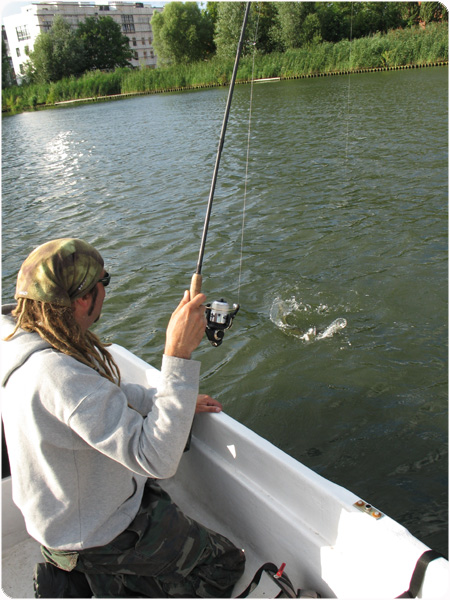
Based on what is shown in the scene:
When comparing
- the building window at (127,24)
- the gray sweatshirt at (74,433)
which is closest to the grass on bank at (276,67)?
the gray sweatshirt at (74,433)

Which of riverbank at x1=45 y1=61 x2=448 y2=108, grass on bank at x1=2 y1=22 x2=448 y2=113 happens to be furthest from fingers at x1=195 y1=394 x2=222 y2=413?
riverbank at x1=45 y1=61 x2=448 y2=108

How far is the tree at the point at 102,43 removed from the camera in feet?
189

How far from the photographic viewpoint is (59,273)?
1.57 meters

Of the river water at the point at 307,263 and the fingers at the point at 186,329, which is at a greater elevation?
the fingers at the point at 186,329

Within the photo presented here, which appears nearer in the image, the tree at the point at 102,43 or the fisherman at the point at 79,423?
the fisherman at the point at 79,423

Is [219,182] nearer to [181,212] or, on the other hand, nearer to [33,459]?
[181,212]

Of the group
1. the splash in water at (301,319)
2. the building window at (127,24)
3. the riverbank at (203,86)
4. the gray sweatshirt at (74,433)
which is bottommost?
the splash in water at (301,319)

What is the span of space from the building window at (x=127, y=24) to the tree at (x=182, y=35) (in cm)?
3921

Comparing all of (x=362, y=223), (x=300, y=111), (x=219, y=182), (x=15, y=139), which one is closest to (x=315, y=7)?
(x=300, y=111)

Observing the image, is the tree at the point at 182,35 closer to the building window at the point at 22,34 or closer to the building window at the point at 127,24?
the building window at the point at 22,34

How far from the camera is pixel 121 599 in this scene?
6.21 ft

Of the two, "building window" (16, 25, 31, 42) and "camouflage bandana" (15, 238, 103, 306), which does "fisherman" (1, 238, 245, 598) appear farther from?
"building window" (16, 25, 31, 42)

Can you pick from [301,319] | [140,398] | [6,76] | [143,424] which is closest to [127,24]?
[6,76]

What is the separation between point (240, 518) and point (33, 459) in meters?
1.15
